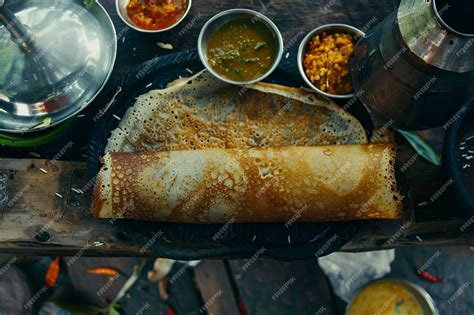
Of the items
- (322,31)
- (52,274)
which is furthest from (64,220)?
(322,31)

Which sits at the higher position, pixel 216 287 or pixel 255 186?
pixel 255 186

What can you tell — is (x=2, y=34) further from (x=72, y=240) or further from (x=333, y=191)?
(x=333, y=191)

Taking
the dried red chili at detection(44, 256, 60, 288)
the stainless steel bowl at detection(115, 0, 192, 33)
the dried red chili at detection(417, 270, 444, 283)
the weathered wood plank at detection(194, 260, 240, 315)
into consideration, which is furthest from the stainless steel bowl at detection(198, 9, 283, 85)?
the dried red chili at detection(44, 256, 60, 288)

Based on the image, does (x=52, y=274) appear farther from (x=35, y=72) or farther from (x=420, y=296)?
(x=420, y=296)

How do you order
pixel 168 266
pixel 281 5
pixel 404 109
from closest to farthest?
pixel 404 109 → pixel 281 5 → pixel 168 266

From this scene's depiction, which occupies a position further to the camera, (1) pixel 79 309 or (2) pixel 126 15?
(1) pixel 79 309

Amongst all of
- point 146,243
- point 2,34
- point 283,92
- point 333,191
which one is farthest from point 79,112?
point 333,191
